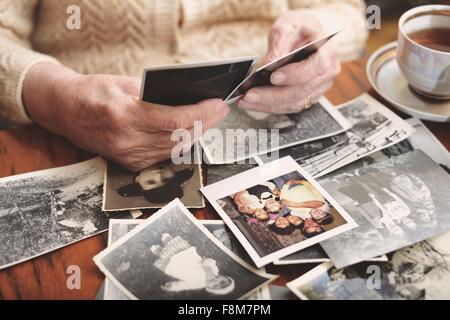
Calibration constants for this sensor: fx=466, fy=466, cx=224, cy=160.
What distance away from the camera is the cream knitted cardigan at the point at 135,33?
909 mm

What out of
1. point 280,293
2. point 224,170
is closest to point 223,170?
point 224,170

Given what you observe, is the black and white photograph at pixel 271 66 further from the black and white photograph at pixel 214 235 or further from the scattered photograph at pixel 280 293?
the scattered photograph at pixel 280 293

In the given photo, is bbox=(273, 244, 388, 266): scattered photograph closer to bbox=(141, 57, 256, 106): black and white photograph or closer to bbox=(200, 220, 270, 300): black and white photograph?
bbox=(200, 220, 270, 300): black and white photograph

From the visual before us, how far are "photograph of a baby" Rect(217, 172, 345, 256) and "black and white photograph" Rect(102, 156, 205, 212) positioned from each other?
0.20ft

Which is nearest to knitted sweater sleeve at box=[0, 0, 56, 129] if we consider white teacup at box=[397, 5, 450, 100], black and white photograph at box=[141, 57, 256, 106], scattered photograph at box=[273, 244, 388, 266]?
black and white photograph at box=[141, 57, 256, 106]

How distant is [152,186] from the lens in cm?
77

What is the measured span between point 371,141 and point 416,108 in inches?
5.0

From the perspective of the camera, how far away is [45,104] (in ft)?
2.77

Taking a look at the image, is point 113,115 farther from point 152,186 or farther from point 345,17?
point 345,17

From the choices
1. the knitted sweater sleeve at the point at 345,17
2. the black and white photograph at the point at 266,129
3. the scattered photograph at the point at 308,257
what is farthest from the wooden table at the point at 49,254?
the knitted sweater sleeve at the point at 345,17

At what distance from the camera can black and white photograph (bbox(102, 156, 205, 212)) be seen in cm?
73

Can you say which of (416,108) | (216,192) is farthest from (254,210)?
(416,108)

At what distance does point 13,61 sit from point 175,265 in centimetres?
52

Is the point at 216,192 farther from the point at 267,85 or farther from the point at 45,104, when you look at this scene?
the point at 45,104
